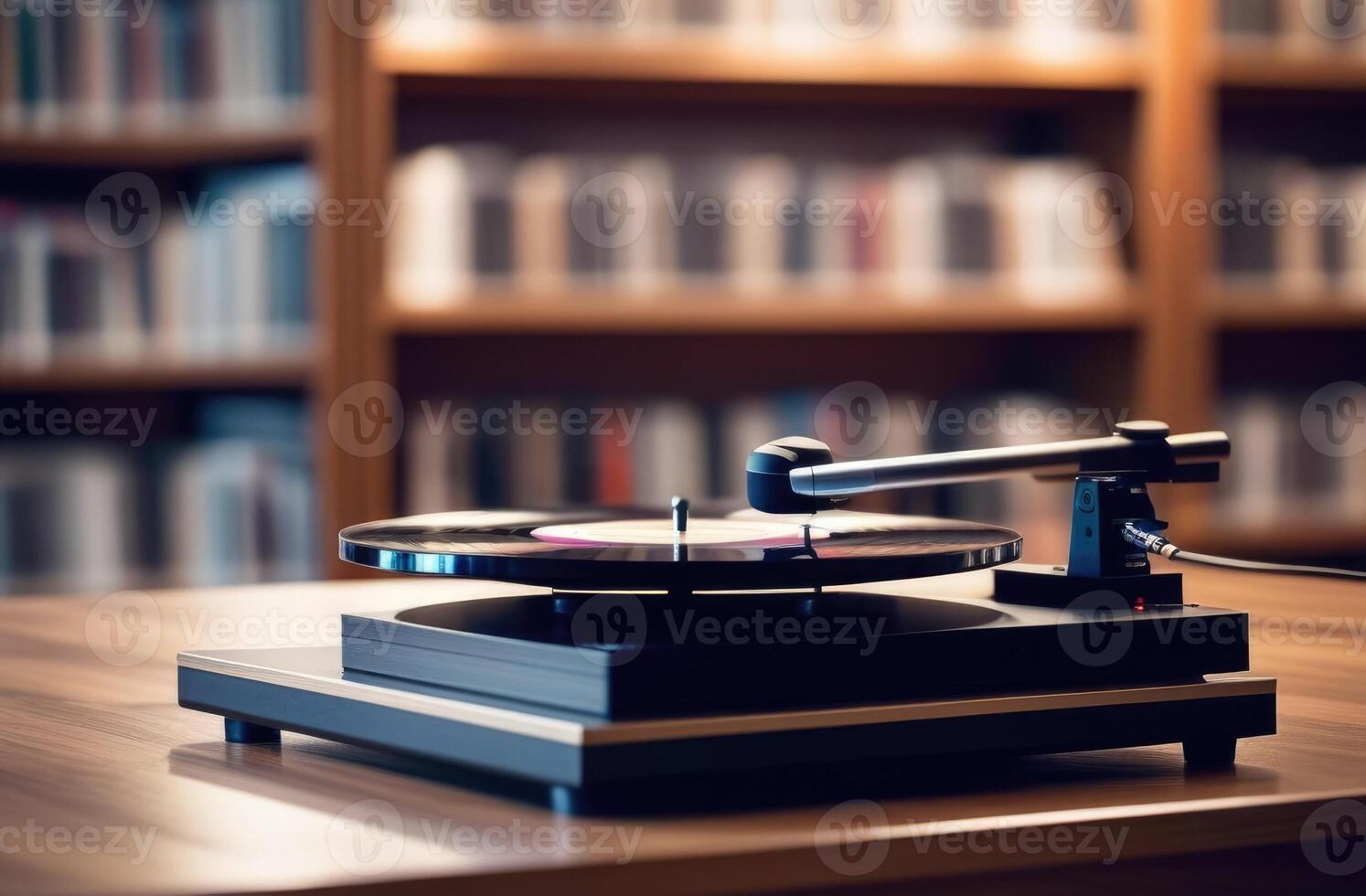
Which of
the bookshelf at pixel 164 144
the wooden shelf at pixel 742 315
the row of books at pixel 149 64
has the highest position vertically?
the row of books at pixel 149 64

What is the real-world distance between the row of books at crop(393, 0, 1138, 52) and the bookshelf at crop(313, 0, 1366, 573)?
22 millimetres

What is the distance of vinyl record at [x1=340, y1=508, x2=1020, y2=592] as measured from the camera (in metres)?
0.61

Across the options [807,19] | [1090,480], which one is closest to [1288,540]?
[807,19]

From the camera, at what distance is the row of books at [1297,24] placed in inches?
98.7

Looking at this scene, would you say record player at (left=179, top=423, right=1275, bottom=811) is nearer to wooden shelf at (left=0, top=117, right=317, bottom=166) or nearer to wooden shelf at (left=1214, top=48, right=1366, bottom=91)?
wooden shelf at (left=0, top=117, right=317, bottom=166)

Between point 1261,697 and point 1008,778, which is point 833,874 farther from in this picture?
point 1261,697

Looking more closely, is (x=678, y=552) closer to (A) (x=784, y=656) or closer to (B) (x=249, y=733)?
(A) (x=784, y=656)

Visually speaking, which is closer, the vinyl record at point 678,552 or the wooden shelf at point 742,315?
the vinyl record at point 678,552

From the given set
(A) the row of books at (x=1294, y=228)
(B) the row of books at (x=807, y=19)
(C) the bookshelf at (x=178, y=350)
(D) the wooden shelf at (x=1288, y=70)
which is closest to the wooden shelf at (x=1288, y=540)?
(A) the row of books at (x=1294, y=228)

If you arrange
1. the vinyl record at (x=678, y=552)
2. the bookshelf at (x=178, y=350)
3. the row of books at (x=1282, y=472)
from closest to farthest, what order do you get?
the vinyl record at (x=678, y=552), the bookshelf at (x=178, y=350), the row of books at (x=1282, y=472)

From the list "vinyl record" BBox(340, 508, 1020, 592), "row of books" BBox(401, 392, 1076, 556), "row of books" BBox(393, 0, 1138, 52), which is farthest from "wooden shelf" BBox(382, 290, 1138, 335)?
"vinyl record" BBox(340, 508, 1020, 592)

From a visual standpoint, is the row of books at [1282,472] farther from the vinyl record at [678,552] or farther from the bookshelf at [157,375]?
the vinyl record at [678,552]

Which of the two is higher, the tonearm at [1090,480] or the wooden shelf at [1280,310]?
the wooden shelf at [1280,310]

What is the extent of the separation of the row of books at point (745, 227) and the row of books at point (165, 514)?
1.11ft
